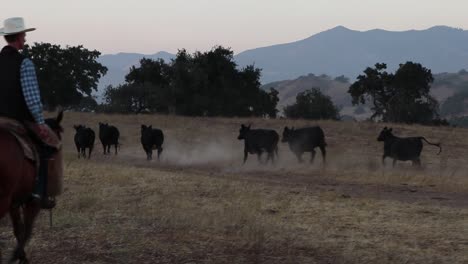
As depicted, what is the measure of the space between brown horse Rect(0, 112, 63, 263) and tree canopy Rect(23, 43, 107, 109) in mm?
53293

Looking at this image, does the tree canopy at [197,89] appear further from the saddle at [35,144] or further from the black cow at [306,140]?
the saddle at [35,144]

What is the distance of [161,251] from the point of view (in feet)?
26.2

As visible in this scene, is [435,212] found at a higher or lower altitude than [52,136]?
lower

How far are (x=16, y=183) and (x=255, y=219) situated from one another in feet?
16.6

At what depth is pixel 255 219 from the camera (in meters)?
10.5

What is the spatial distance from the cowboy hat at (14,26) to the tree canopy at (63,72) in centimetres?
5361

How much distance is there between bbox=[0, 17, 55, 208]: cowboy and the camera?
6.59 m

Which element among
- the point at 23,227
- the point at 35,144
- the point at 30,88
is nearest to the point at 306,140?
A: the point at 23,227

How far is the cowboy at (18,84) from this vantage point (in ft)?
21.6

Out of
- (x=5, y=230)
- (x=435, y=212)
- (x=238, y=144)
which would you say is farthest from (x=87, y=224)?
(x=238, y=144)

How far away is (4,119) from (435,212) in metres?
8.49

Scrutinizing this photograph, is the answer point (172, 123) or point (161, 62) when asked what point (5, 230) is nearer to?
point (172, 123)

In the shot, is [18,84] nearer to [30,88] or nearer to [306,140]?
[30,88]

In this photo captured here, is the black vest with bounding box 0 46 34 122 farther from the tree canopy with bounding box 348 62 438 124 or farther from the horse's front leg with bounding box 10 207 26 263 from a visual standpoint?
the tree canopy with bounding box 348 62 438 124
